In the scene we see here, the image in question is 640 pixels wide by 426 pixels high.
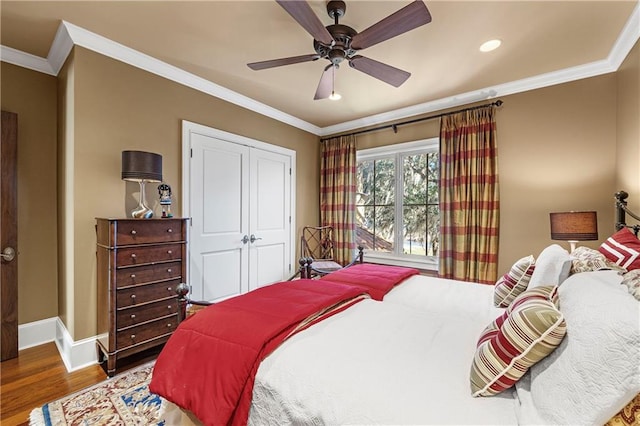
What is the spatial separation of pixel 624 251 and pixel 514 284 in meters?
0.58

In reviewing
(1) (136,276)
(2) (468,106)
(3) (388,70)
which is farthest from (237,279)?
(2) (468,106)

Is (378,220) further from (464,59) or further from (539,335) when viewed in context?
(539,335)

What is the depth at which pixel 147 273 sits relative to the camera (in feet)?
7.76

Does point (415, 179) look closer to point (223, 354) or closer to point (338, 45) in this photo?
point (338, 45)

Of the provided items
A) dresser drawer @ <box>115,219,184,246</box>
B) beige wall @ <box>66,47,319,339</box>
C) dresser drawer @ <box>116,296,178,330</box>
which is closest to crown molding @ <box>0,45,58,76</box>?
beige wall @ <box>66,47,319,339</box>

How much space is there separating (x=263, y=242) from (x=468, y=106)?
3156 millimetres

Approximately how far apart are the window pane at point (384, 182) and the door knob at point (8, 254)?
13.3 ft

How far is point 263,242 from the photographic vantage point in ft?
13.0

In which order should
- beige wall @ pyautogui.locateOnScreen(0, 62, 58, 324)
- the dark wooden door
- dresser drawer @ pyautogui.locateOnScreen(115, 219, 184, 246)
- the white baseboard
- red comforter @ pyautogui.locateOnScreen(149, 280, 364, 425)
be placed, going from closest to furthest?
red comforter @ pyautogui.locateOnScreen(149, 280, 364, 425) → dresser drawer @ pyautogui.locateOnScreen(115, 219, 184, 246) → the white baseboard → the dark wooden door → beige wall @ pyautogui.locateOnScreen(0, 62, 58, 324)

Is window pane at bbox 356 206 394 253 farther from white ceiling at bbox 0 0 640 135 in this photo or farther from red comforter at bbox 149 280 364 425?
red comforter at bbox 149 280 364 425

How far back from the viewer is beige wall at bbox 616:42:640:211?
229 cm

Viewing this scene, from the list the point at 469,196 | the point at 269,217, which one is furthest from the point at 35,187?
the point at 469,196

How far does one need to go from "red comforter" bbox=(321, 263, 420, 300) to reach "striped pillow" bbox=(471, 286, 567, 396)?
1.17 m

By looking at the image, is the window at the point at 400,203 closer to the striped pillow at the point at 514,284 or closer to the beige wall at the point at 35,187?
the striped pillow at the point at 514,284
